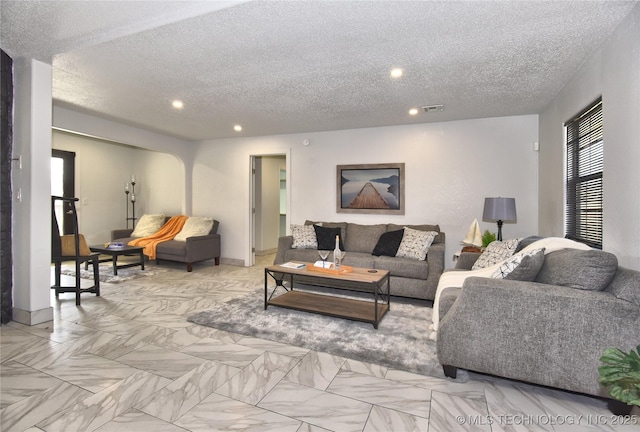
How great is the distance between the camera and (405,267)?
149 inches

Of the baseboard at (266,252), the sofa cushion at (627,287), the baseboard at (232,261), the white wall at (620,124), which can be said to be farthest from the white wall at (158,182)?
the sofa cushion at (627,287)

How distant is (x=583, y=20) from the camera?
2.12 m

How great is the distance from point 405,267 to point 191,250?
3.51 meters

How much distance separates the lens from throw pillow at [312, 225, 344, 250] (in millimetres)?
4629

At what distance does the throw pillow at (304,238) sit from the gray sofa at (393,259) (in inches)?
3.4

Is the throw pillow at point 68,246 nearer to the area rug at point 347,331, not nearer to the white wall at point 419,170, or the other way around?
the area rug at point 347,331

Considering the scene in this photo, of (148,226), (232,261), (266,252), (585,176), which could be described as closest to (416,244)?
(585,176)

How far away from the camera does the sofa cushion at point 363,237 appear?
458 cm

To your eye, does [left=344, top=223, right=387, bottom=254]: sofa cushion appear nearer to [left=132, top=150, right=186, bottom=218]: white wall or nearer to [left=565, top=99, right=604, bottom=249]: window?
[left=565, top=99, right=604, bottom=249]: window

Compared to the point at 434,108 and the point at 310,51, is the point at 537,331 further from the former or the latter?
the point at 434,108

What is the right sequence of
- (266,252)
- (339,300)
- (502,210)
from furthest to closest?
1. (266,252)
2. (502,210)
3. (339,300)

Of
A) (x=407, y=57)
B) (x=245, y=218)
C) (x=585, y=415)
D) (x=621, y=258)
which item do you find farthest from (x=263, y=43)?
(x=245, y=218)

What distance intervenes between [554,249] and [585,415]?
110 centimetres

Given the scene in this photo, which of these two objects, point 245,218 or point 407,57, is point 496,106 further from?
point 245,218
